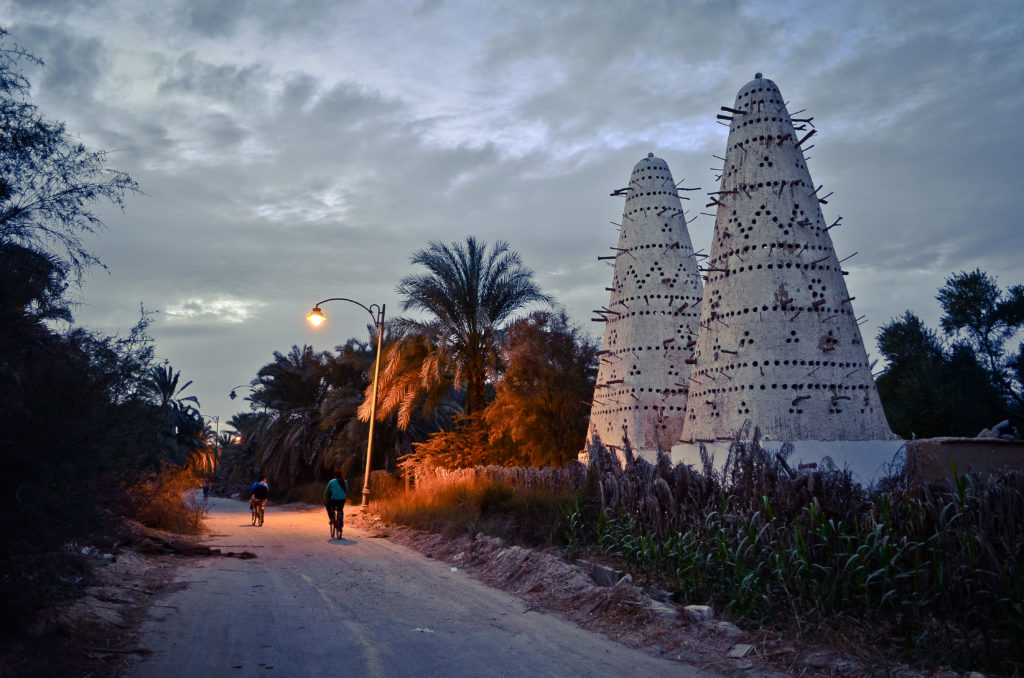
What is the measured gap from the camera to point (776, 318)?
12109 millimetres

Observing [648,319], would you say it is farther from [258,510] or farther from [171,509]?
[258,510]

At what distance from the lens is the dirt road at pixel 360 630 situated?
576 cm

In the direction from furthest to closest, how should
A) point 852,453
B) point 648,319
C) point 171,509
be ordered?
point 648,319 → point 171,509 → point 852,453

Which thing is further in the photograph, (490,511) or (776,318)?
(490,511)

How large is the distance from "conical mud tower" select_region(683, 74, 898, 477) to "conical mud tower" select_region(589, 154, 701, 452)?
3.29 metres

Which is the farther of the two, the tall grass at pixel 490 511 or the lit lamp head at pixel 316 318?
the lit lamp head at pixel 316 318

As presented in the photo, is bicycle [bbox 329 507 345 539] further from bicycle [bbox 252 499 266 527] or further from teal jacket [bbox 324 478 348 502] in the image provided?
bicycle [bbox 252 499 266 527]

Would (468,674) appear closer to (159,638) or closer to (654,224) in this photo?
Result: (159,638)

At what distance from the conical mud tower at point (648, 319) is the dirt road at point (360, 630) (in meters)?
6.64

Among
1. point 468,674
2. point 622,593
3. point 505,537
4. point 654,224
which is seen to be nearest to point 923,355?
point 654,224

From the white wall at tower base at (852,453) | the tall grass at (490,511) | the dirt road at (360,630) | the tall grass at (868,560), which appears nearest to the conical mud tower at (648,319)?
the tall grass at (490,511)

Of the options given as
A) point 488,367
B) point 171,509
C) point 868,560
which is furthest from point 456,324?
point 868,560

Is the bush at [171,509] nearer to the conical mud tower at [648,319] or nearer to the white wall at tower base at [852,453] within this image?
the conical mud tower at [648,319]

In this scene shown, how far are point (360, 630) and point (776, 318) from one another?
8.38m
